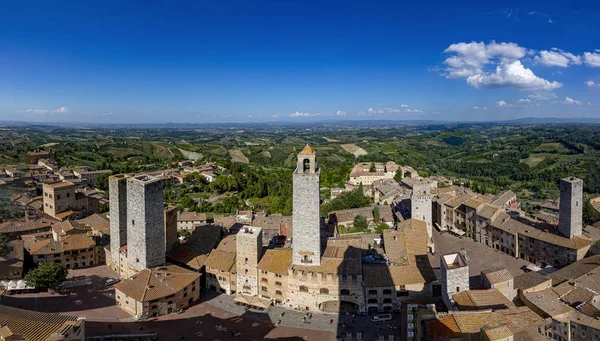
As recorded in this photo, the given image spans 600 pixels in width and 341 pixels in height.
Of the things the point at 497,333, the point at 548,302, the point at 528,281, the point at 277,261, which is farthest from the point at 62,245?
the point at 548,302

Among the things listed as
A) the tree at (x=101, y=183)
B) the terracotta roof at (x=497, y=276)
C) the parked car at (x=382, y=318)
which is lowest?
the parked car at (x=382, y=318)

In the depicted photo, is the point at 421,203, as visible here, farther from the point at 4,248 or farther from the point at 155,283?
the point at 4,248

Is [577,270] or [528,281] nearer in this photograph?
[528,281]

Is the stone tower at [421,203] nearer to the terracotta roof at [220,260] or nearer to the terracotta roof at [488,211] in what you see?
the terracotta roof at [488,211]

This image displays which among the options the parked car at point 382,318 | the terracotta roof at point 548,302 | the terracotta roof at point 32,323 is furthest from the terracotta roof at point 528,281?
the terracotta roof at point 32,323

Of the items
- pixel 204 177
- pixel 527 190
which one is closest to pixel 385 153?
pixel 527 190

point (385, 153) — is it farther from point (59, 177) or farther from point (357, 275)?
point (357, 275)
